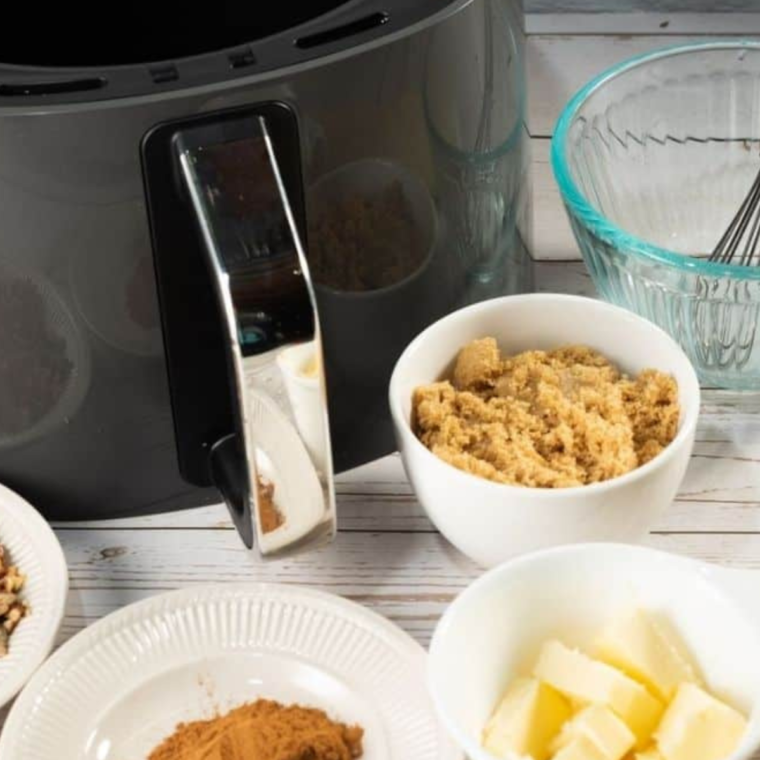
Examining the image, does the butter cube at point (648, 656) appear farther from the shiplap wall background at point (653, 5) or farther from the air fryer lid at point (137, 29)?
the shiplap wall background at point (653, 5)

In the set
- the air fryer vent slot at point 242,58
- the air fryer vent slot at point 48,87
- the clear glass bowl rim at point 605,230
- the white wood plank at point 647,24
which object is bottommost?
the white wood plank at point 647,24

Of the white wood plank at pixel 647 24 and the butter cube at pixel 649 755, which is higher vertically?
the white wood plank at pixel 647 24

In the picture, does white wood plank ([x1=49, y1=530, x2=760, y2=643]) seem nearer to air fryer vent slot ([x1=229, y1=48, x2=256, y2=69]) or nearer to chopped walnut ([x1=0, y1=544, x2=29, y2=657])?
chopped walnut ([x1=0, y1=544, x2=29, y2=657])

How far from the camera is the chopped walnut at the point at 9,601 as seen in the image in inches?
28.3

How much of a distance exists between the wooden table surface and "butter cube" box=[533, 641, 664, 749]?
100 mm

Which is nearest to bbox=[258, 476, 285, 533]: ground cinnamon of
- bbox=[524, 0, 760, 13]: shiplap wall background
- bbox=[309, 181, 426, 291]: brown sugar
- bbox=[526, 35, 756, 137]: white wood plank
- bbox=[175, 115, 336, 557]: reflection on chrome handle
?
bbox=[175, 115, 336, 557]: reflection on chrome handle

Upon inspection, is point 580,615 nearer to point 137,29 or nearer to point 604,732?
point 604,732

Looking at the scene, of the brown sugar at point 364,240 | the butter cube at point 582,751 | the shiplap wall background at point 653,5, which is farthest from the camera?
the shiplap wall background at point 653,5

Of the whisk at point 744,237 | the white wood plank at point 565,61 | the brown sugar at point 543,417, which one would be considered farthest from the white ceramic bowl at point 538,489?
the white wood plank at point 565,61

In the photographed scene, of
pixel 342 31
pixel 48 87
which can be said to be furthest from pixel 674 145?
pixel 48 87

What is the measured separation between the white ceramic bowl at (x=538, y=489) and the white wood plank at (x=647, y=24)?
1.16 feet

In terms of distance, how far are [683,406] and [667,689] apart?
0.14 metres

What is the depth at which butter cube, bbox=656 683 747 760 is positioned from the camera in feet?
2.04

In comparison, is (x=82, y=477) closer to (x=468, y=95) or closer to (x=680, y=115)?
(x=468, y=95)
